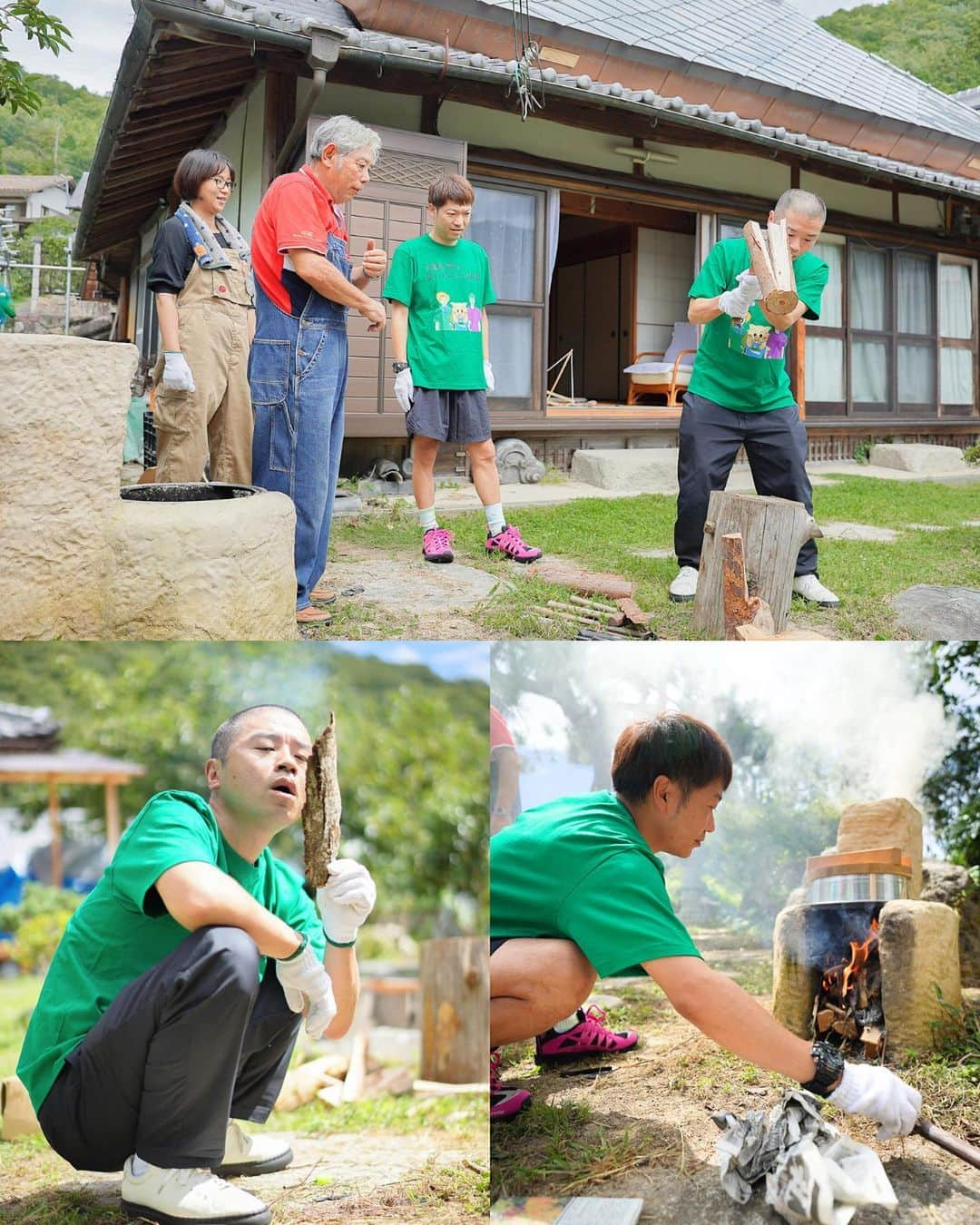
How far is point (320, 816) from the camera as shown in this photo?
222 centimetres

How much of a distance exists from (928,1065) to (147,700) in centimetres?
178

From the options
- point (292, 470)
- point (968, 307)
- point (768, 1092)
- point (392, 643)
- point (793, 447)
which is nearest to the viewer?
point (768, 1092)

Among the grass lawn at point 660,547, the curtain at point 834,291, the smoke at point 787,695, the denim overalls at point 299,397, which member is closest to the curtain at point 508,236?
the grass lawn at point 660,547

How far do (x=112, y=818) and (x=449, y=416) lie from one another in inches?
90.3

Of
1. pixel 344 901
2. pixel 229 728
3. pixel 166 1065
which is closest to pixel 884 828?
pixel 344 901

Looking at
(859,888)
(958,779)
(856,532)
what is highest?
(856,532)

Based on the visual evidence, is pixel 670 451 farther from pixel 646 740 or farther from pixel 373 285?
pixel 646 740

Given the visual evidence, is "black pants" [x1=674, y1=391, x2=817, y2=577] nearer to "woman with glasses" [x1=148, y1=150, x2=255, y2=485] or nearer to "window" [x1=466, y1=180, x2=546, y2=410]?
"woman with glasses" [x1=148, y1=150, x2=255, y2=485]

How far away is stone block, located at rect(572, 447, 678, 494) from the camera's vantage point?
23.4ft

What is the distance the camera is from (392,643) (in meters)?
2.55

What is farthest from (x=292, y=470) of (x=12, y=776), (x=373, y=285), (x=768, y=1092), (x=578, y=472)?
(x=578, y=472)

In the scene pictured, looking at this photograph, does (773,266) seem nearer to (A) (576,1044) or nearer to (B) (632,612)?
(B) (632,612)

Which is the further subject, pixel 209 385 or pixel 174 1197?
pixel 209 385

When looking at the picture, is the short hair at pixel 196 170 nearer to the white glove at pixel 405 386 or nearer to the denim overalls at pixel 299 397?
the denim overalls at pixel 299 397
